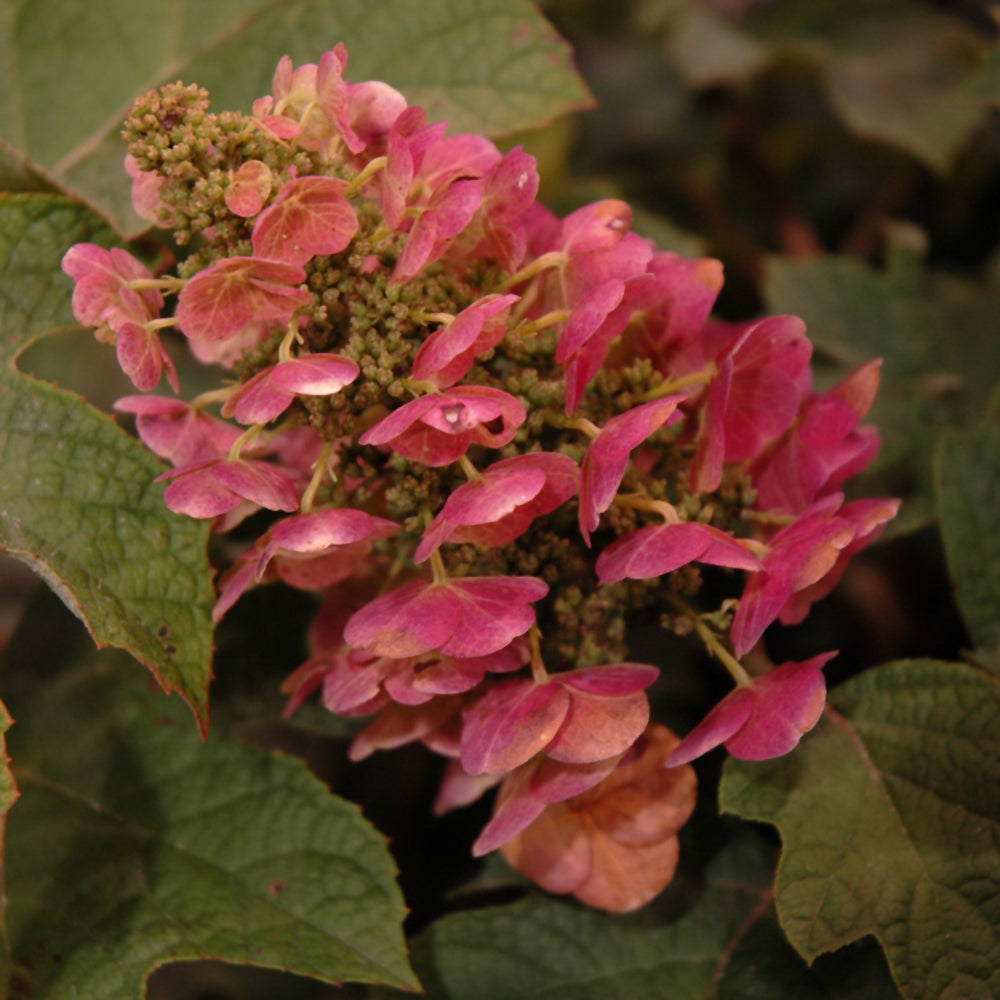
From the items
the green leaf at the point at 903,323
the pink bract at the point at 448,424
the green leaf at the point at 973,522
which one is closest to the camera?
the pink bract at the point at 448,424

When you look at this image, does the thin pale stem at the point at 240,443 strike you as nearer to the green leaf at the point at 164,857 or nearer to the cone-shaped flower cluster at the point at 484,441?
the cone-shaped flower cluster at the point at 484,441

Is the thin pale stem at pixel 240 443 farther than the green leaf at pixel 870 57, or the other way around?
the green leaf at pixel 870 57

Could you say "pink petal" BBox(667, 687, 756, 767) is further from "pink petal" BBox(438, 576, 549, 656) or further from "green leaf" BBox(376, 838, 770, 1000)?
"green leaf" BBox(376, 838, 770, 1000)

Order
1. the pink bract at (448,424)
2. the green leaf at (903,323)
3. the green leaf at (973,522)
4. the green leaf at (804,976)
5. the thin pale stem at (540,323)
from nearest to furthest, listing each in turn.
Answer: the pink bract at (448,424) → the thin pale stem at (540,323) → the green leaf at (804,976) → the green leaf at (973,522) → the green leaf at (903,323)

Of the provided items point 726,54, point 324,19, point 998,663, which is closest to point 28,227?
point 324,19

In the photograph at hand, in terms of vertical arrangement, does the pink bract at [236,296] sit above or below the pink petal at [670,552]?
above

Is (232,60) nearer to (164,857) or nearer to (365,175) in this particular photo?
(365,175)

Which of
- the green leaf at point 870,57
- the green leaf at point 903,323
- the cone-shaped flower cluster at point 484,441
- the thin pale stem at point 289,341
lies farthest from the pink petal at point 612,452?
the green leaf at point 870,57

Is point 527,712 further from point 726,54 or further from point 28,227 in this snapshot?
point 726,54

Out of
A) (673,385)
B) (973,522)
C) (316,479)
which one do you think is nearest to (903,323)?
(973,522)
